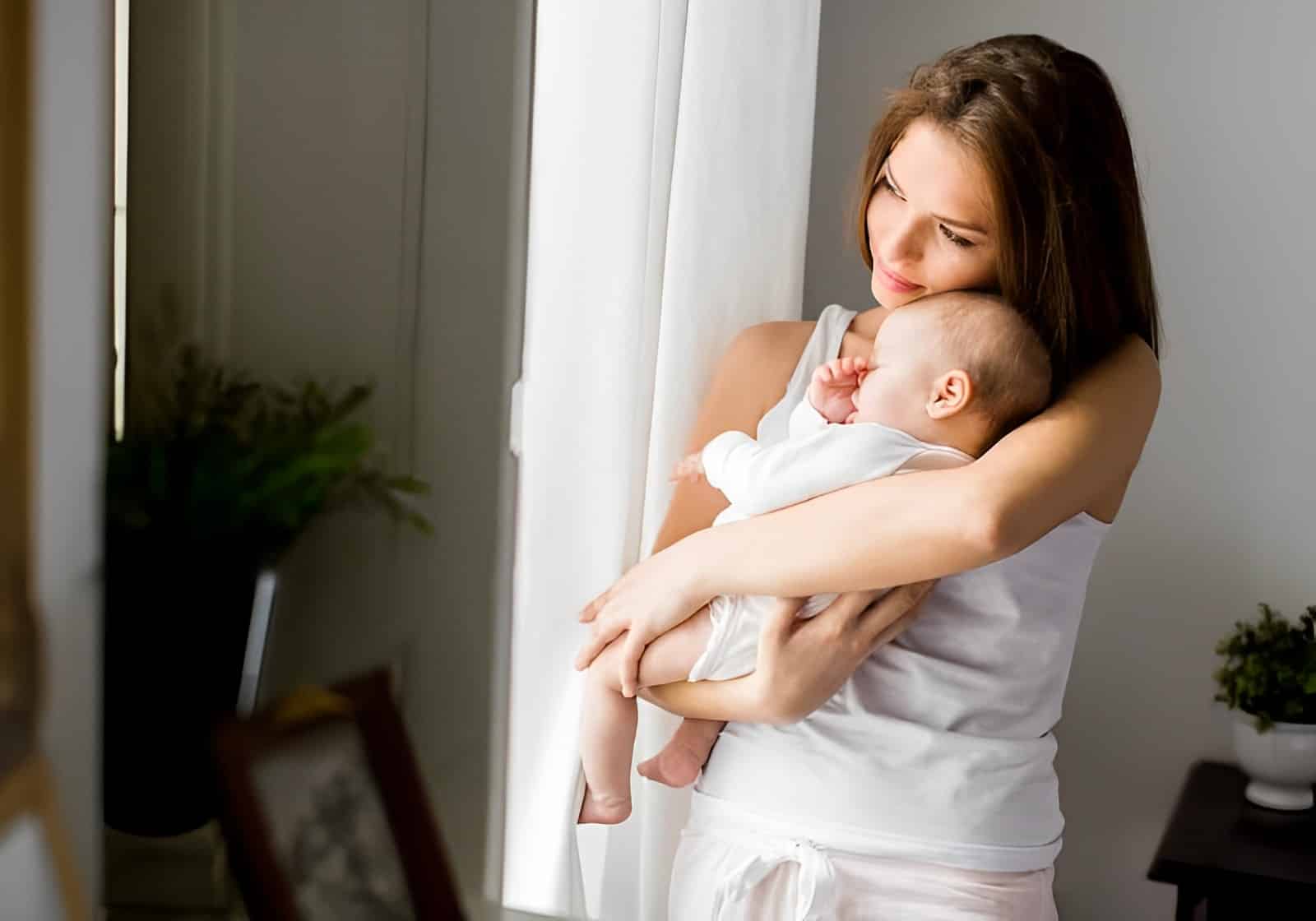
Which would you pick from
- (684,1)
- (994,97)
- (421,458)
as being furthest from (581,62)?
(994,97)

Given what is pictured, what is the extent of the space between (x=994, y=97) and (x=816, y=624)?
19.7 inches

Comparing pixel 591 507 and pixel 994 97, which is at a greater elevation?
pixel 994 97

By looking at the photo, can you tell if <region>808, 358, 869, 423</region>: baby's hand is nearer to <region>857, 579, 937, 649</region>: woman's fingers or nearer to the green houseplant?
<region>857, 579, 937, 649</region>: woman's fingers

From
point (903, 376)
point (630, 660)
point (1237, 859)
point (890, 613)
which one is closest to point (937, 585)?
point (890, 613)

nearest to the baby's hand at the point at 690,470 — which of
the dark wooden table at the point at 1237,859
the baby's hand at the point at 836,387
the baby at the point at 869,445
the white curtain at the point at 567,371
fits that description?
the baby at the point at 869,445

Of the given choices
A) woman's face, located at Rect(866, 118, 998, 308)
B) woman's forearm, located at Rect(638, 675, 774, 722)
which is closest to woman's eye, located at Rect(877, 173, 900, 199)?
woman's face, located at Rect(866, 118, 998, 308)

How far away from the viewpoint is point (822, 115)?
2.05 metres

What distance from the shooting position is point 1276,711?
175cm

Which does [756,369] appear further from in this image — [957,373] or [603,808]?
[603,808]

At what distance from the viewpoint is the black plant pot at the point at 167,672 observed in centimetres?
13

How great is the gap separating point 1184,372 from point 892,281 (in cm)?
92

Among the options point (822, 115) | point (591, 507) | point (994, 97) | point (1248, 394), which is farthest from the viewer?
point (822, 115)

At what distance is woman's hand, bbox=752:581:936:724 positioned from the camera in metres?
1.04

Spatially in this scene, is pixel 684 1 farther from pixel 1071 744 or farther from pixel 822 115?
pixel 1071 744
